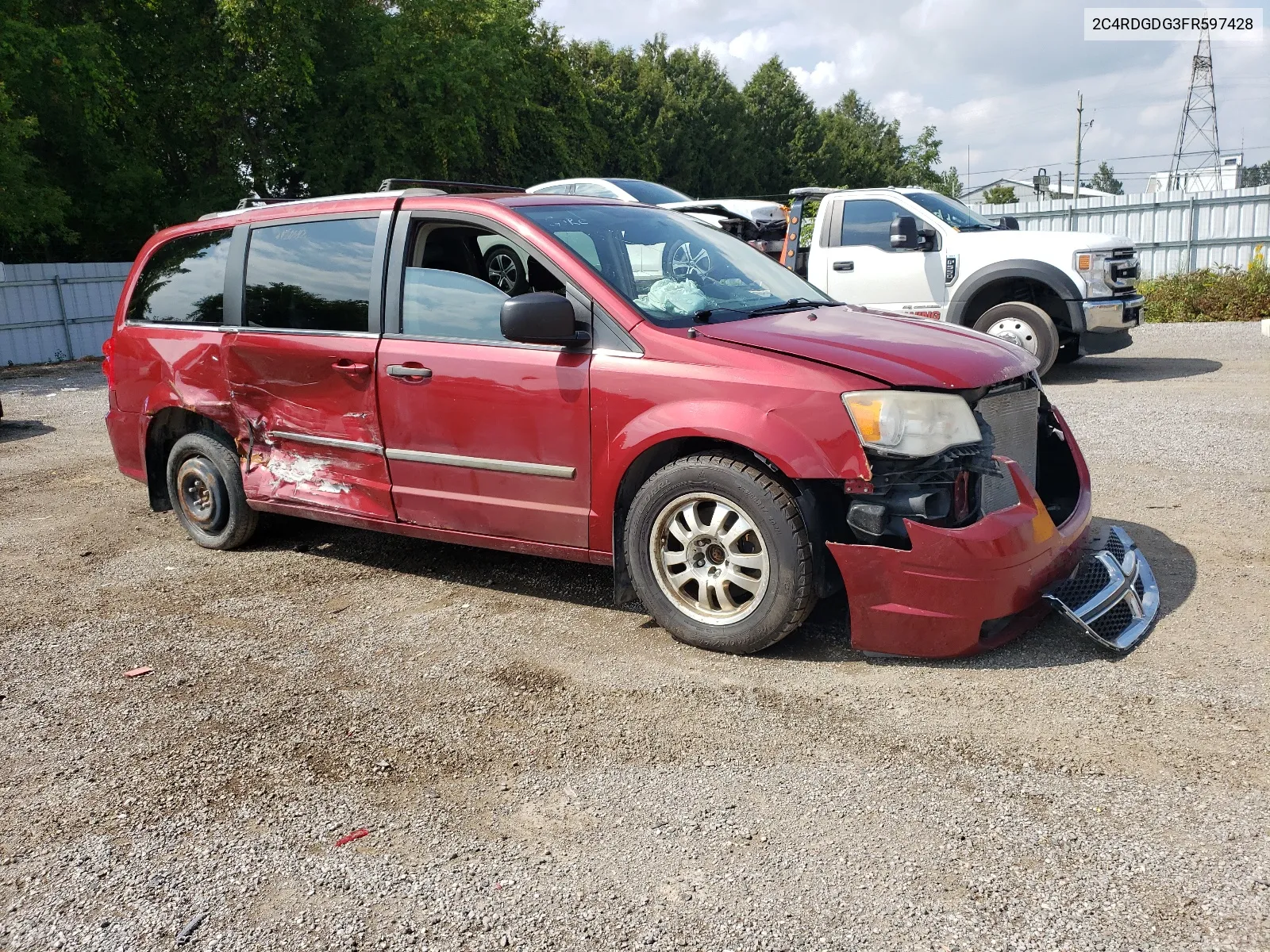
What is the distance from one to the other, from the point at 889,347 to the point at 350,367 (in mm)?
2438

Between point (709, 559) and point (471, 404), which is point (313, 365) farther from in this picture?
point (709, 559)

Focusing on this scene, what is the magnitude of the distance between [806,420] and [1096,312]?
7.70 meters

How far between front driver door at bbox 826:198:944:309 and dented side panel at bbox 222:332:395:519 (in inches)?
285

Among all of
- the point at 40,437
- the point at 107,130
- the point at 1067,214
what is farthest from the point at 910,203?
the point at 107,130

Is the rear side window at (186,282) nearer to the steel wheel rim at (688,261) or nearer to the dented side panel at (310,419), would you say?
the dented side panel at (310,419)

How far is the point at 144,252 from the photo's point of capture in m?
6.29

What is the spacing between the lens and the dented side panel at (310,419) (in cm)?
504

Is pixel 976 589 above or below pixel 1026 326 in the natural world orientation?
below

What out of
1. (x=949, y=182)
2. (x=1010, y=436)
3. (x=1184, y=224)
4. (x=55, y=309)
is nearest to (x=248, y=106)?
(x=55, y=309)

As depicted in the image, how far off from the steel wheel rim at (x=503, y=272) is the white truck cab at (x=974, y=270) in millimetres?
6551

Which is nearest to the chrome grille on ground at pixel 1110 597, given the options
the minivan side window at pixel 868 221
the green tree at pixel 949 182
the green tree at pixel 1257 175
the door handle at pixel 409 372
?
the door handle at pixel 409 372

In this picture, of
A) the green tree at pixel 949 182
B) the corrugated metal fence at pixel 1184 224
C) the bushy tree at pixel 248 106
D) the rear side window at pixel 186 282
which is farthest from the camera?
the green tree at pixel 949 182

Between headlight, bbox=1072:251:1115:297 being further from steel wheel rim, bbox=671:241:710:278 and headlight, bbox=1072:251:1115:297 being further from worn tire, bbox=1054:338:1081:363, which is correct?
steel wheel rim, bbox=671:241:710:278

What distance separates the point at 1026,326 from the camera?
1072cm
